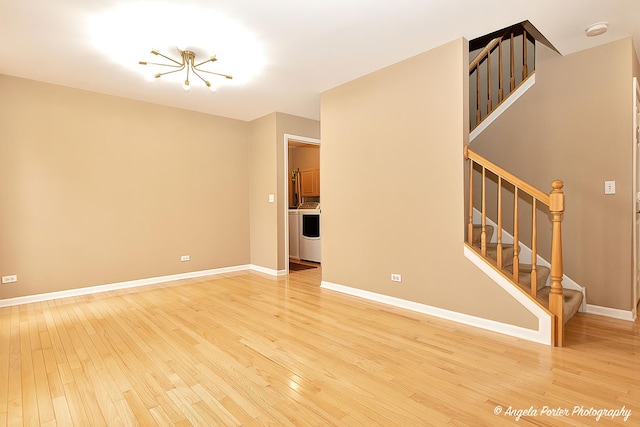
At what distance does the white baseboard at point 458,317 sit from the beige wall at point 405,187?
48 millimetres

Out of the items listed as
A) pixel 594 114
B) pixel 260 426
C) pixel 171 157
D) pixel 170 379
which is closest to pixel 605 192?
pixel 594 114

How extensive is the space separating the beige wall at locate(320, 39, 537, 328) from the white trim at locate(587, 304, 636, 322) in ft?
3.76

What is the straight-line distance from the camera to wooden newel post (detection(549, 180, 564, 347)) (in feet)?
7.78

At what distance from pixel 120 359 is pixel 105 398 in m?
0.52

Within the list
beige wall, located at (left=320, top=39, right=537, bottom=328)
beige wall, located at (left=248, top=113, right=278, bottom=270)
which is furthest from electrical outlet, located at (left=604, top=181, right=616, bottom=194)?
beige wall, located at (left=248, top=113, right=278, bottom=270)

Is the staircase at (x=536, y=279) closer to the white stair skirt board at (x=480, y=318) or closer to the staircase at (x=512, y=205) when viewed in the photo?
the staircase at (x=512, y=205)

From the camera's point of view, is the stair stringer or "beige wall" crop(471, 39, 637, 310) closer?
the stair stringer

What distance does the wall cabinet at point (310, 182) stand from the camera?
7480 millimetres

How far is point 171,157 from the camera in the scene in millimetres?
4770

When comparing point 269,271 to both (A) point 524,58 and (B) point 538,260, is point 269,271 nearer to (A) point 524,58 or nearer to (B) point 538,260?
(B) point 538,260

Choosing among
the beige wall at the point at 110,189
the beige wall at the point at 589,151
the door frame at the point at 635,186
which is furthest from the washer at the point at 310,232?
the door frame at the point at 635,186

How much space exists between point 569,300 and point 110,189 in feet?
17.0

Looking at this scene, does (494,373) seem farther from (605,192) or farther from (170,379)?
(605,192)

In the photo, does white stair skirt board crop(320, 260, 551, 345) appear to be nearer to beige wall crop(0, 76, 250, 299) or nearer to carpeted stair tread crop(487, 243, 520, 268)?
carpeted stair tread crop(487, 243, 520, 268)
